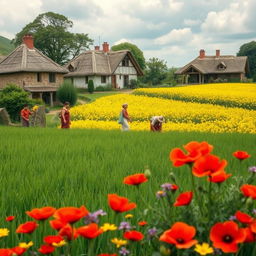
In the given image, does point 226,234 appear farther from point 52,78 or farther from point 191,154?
point 52,78

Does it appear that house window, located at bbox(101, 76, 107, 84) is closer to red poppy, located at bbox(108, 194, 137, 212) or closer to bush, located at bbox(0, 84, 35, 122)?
bush, located at bbox(0, 84, 35, 122)

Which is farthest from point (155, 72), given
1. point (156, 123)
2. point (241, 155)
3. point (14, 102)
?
point (241, 155)

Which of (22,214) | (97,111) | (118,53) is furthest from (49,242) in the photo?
(118,53)

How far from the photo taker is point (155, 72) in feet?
223

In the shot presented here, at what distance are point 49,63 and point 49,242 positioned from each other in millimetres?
41871

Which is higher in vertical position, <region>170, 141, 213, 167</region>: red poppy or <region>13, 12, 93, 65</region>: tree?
<region>13, 12, 93, 65</region>: tree

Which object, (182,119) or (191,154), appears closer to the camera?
(191,154)

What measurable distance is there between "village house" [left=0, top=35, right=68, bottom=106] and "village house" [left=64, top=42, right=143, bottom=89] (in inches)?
445

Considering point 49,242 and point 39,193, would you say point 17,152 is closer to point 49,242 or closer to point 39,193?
point 39,193

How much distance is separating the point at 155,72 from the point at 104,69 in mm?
16432

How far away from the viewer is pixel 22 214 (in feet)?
9.23

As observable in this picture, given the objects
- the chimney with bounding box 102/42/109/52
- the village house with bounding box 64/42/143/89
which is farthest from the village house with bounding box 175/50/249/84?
the chimney with bounding box 102/42/109/52

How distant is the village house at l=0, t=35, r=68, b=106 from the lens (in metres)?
39.5

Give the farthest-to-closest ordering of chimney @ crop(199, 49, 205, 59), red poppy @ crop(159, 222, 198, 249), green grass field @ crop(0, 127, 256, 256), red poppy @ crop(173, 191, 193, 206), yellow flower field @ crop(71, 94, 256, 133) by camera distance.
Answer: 1. chimney @ crop(199, 49, 205, 59)
2. yellow flower field @ crop(71, 94, 256, 133)
3. green grass field @ crop(0, 127, 256, 256)
4. red poppy @ crop(173, 191, 193, 206)
5. red poppy @ crop(159, 222, 198, 249)
